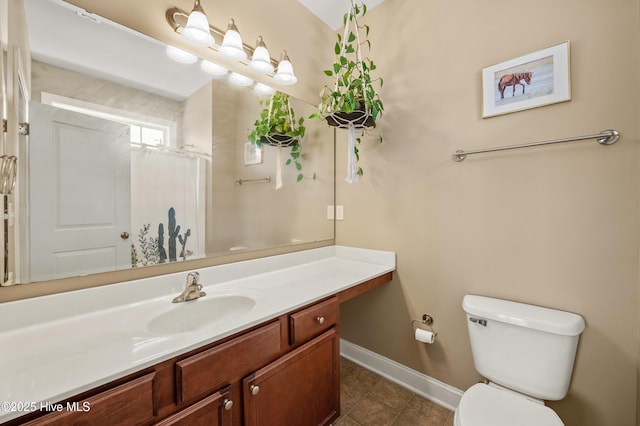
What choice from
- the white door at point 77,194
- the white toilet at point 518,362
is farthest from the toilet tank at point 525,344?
the white door at point 77,194

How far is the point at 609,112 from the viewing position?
3.73ft

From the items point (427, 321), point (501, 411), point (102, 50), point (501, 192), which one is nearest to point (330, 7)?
point (102, 50)

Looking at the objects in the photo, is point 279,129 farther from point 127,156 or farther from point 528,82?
point 528,82

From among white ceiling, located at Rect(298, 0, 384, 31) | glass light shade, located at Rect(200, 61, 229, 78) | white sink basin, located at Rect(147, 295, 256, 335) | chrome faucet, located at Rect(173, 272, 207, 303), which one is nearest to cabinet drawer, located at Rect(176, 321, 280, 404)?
white sink basin, located at Rect(147, 295, 256, 335)

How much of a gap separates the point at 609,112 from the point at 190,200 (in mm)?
1950

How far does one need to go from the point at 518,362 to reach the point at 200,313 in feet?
4.78

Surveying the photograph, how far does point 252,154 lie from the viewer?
1648 millimetres

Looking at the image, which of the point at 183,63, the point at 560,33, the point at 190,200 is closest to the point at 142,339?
the point at 190,200

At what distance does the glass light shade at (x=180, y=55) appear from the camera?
130 centimetres

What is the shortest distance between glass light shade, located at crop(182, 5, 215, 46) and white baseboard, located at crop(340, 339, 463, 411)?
87.3 inches

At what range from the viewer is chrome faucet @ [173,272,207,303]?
1.18 metres

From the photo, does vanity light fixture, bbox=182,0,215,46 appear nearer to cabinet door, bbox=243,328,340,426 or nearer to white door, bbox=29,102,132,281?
white door, bbox=29,102,132,281

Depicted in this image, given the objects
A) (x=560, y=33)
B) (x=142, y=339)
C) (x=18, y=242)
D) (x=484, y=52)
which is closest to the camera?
(x=142, y=339)

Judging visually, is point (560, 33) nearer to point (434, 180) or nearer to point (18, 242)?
point (434, 180)
